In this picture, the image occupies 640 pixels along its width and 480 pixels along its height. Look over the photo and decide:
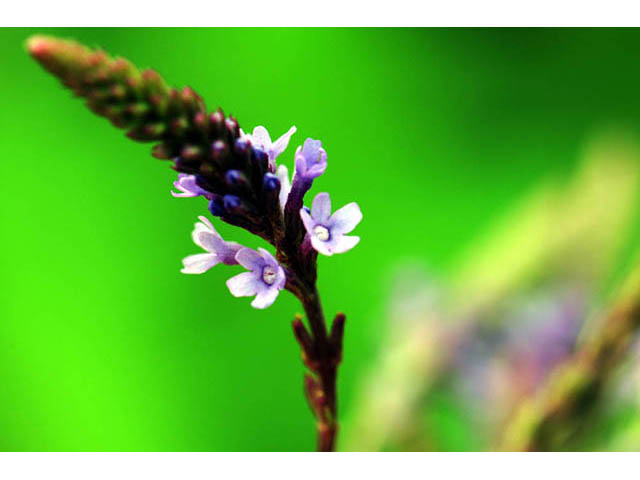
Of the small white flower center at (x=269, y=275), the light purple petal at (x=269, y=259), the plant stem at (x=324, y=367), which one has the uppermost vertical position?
the light purple petal at (x=269, y=259)

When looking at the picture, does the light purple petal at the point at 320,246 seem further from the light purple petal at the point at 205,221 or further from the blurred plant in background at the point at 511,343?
the blurred plant in background at the point at 511,343

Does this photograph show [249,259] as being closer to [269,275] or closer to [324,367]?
[269,275]

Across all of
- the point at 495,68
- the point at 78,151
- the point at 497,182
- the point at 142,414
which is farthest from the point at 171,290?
the point at 495,68

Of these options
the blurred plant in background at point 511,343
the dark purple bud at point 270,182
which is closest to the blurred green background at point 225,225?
the blurred plant in background at point 511,343

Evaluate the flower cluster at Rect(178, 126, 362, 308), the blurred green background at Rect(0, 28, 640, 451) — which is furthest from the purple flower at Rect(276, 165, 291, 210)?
the blurred green background at Rect(0, 28, 640, 451)

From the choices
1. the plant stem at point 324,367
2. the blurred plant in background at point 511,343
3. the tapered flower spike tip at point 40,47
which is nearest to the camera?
the tapered flower spike tip at point 40,47

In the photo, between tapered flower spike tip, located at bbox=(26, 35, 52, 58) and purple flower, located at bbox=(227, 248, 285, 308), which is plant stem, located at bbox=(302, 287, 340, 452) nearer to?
purple flower, located at bbox=(227, 248, 285, 308)
